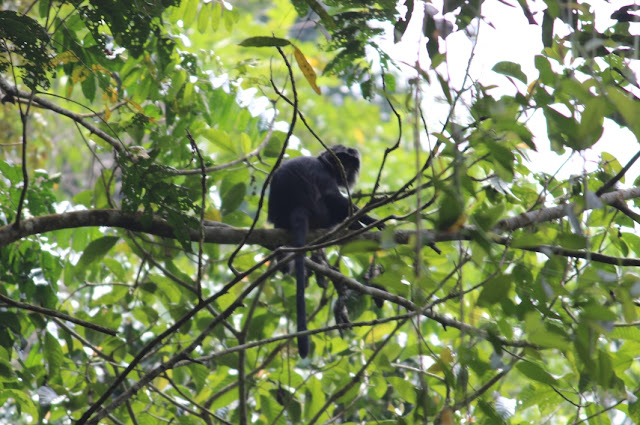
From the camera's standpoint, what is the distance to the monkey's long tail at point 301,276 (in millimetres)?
2936

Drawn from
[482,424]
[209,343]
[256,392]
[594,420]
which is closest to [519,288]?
[482,424]

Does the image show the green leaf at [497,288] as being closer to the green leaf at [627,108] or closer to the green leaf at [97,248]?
the green leaf at [627,108]

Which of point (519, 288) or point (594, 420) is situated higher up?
point (519, 288)

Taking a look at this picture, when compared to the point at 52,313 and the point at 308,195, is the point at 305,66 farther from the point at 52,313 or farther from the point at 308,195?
the point at 308,195

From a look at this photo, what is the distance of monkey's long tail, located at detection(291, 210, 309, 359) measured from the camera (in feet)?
9.63

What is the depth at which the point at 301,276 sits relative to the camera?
3.27 metres

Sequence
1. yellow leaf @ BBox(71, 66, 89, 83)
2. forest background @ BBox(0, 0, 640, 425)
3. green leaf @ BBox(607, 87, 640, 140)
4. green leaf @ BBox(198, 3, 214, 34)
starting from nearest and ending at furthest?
green leaf @ BBox(607, 87, 640, 140)
forest background @ BBox(0, 0, 640, 425)
yellow leaf @ BBox(71, 66, 89, 83)
green leaf @ BBox(198, 3, 214, 34)

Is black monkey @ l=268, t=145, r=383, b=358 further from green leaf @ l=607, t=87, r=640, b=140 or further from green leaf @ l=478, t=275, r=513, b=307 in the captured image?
green leaf @ l=607, t=87, r=640, b=140

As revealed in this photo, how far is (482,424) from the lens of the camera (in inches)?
91.5

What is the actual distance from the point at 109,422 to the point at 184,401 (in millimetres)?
446

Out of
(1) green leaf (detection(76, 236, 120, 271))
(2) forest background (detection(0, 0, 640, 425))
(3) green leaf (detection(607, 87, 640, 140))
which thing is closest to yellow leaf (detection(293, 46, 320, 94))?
(2) forest background (detection(0, 0, 640, 425))

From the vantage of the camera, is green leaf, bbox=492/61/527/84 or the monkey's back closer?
green leaf, bbox=492/61/527/84

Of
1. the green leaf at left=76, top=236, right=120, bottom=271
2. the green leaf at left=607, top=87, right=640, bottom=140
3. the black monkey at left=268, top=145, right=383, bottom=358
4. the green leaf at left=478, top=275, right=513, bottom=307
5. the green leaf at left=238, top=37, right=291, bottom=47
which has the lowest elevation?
the green leaf at left=478, top=275, right=513, bottom=307

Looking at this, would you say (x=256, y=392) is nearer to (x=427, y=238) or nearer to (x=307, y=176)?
(x=307, y=176)
